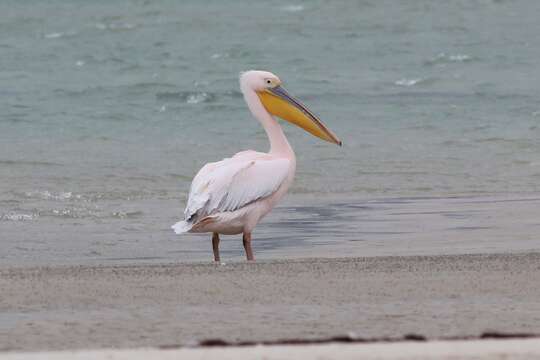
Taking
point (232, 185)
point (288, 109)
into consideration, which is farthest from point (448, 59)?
point (232, 185)

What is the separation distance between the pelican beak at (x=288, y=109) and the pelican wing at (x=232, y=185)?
2.21 ft

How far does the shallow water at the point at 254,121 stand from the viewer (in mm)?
9203

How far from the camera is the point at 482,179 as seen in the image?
1173 cm

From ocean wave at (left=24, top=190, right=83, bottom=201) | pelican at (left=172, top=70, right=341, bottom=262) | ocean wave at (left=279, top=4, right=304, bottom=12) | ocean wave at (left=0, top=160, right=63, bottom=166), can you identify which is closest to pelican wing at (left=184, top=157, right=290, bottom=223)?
pelican at (left=172, top=70, right=341, bottom=262)

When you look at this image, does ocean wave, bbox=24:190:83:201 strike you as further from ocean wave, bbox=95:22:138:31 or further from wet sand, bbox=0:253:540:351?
ocean wave, bbox=95:22:138:31

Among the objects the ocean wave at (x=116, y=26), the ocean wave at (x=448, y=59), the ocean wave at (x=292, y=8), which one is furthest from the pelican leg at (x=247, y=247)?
the ocean wave at (x=292, y=8)

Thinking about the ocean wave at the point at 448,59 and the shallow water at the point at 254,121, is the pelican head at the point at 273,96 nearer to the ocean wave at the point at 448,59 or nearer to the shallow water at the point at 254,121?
the shallow water at the point at 254,121

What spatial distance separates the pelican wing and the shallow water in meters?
0.70

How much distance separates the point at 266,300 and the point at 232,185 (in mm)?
1886

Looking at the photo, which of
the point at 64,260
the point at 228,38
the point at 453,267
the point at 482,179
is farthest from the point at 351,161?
the point at 228,38

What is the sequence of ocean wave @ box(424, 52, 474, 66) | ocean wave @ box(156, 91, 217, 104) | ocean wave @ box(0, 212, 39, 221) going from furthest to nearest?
ocean wave @ box(424, 52, 474, 66) < ocean wave @ box(156, 91, 217, 104) < ocean wave @ box(0, 212, 39, 221)

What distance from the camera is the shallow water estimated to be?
30.2ft

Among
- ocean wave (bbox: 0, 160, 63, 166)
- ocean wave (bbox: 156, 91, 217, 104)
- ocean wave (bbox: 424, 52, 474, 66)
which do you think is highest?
Result: ocean wave (bbox: 0, 160, 63, 166)

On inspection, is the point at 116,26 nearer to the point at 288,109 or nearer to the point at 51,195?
the point at 51,195
